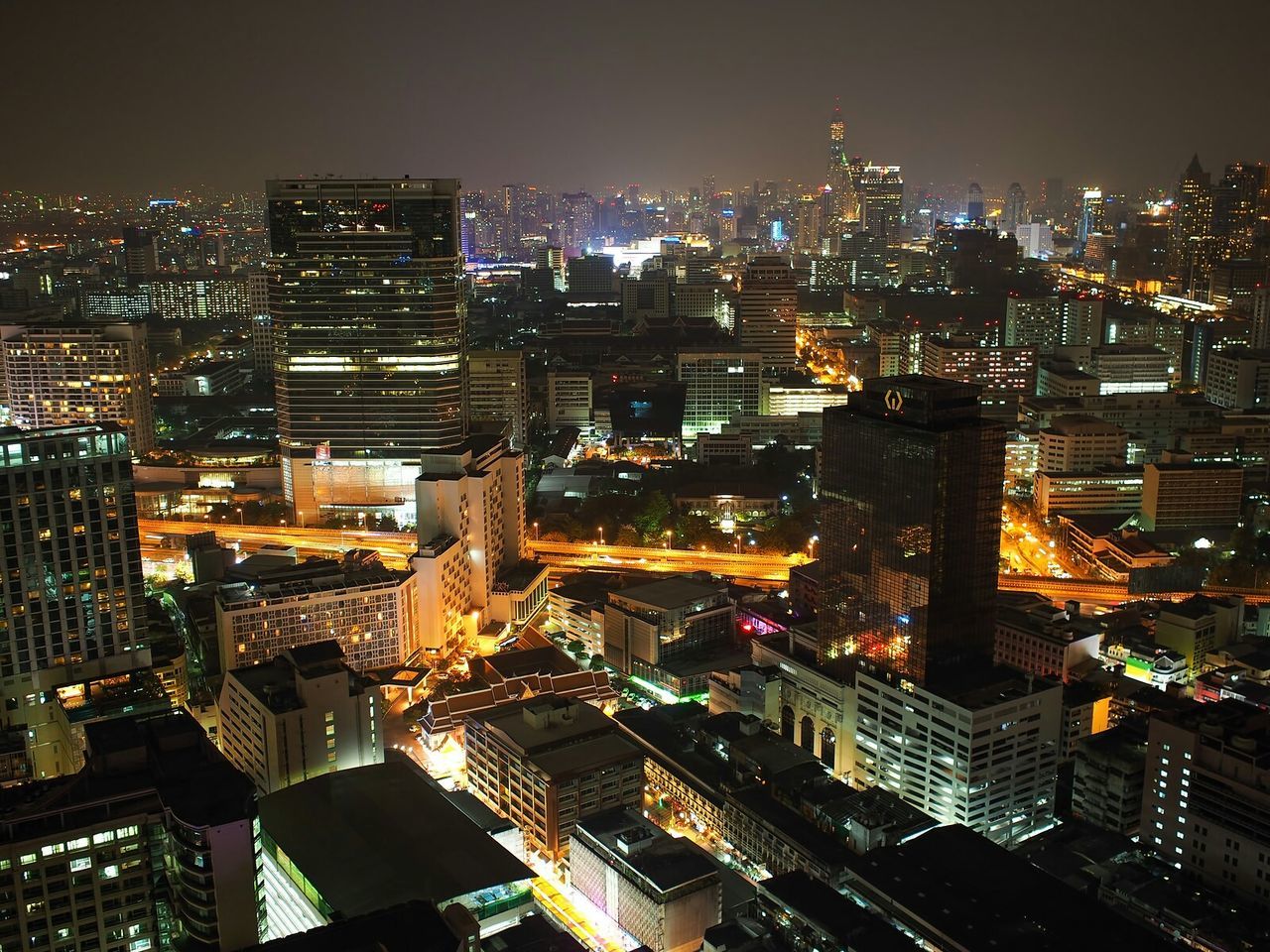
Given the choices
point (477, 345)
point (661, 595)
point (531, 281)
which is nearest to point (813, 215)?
point (531, 281)

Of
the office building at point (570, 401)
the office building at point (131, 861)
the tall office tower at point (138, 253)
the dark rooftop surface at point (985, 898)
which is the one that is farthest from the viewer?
the tall office tower at point (138, 253)

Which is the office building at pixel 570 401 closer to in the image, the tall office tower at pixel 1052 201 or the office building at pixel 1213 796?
the office building at pixel 1213 796

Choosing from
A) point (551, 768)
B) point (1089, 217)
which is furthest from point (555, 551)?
point (1089, 217)

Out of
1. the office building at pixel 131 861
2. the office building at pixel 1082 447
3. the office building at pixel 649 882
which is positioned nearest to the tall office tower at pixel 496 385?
the office building at pixel 1082 447

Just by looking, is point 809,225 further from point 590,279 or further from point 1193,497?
point 1193,497

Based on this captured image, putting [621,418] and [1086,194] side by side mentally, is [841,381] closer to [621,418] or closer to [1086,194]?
[621,418]
